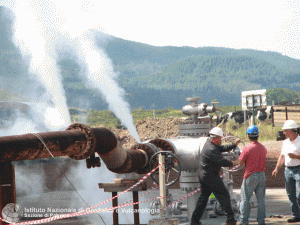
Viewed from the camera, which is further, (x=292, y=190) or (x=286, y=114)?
(x=286, y=114)

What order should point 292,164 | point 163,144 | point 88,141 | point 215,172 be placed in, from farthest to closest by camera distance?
point 163,144 < point 292,164 < point 215,172 < point 88,141

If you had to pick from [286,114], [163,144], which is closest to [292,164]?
[163,144]

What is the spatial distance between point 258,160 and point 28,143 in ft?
12.3

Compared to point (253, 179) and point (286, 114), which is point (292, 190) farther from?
point (286, 114)

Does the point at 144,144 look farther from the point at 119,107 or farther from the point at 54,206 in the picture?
the point at 119,107

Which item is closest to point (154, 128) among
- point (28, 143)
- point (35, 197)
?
point (35, 197)

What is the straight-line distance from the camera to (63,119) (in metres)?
29.1

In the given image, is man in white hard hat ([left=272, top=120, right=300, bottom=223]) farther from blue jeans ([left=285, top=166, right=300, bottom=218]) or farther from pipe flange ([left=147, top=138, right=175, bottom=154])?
pipe flange ([left=147, top=138, right=175, bottom=154])

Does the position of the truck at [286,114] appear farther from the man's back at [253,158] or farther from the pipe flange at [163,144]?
the man's back at [253,158]

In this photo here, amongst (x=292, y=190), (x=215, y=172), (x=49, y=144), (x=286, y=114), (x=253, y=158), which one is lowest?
(x=286, y=114)

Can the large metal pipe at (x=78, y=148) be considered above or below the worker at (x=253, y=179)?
above

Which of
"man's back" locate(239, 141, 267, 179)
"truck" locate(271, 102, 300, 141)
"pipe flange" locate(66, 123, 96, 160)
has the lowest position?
"truck" locate(271, 102, 300, 141)

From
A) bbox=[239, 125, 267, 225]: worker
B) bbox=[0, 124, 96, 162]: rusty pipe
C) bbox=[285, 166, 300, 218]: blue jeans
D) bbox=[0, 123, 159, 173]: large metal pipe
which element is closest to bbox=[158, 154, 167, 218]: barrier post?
bbox=[0, 123, 159, 173]: large metal pipe

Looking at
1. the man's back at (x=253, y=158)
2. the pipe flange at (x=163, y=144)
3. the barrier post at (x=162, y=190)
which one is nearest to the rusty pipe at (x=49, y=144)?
the barrier post at (x=162, y=190)
